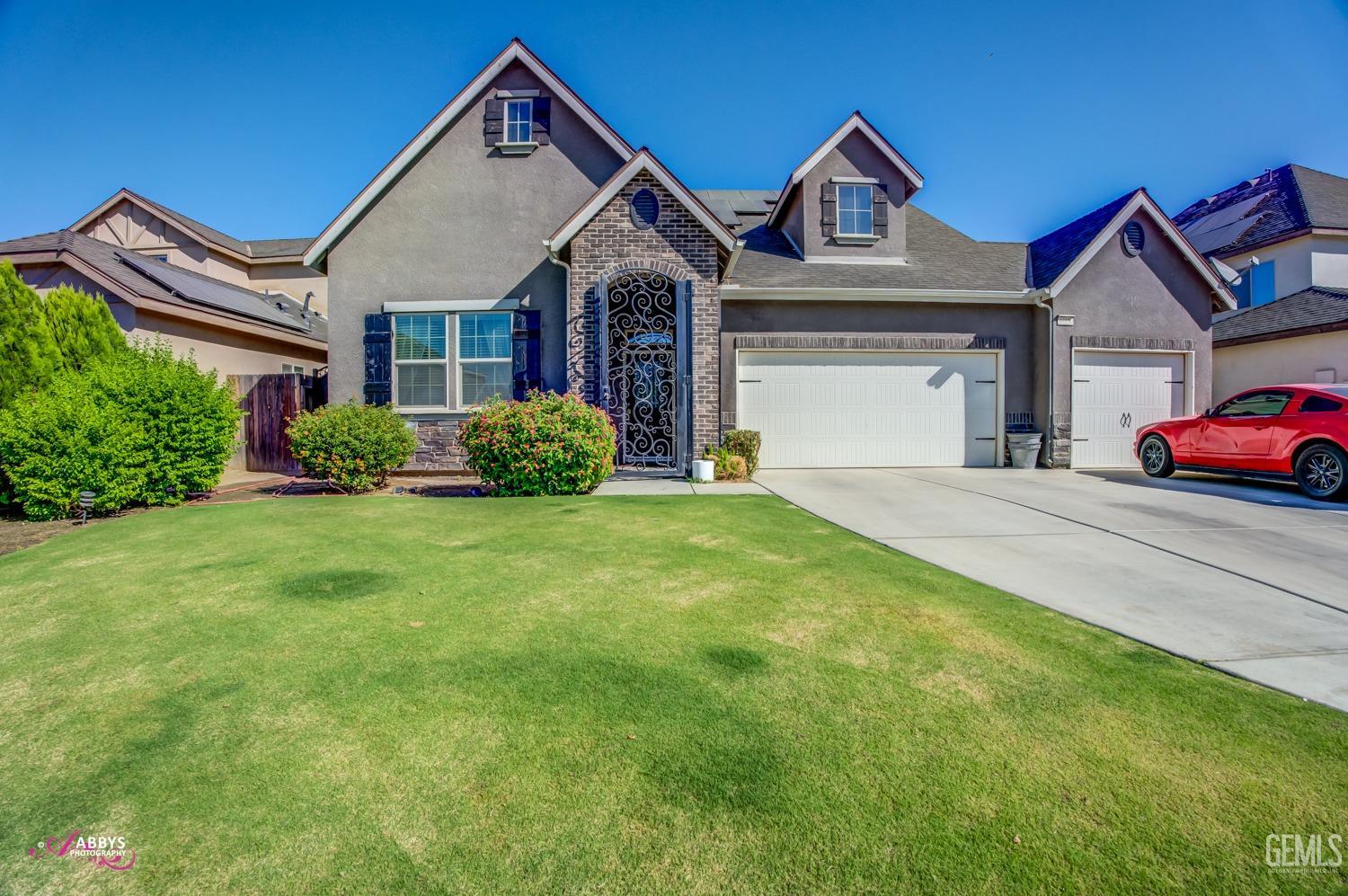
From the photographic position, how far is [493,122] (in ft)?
38.3

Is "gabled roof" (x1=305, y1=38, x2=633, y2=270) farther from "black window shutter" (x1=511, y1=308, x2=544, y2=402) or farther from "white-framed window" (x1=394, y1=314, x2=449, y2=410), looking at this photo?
"black window shutter" (x1=511, y1=308, x2=544, y2=402)

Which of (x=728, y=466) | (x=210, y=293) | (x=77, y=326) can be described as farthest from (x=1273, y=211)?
(x=210, y=293)

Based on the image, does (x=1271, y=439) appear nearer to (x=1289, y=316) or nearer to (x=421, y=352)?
(x=1289, y=316)

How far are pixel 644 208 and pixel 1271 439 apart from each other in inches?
411

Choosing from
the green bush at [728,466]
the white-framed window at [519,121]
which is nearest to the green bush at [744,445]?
the green bush at [728,466]

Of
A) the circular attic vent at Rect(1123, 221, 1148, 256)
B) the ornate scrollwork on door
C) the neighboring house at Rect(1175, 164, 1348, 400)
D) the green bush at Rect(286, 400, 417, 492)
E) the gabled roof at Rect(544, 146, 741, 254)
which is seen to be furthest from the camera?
the neighboring house at Rect(1175, 164, 1348, 400)

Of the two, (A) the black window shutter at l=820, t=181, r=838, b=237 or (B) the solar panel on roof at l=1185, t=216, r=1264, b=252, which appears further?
(B) the solar panel on roof at l=1185, t=216, r=1264, b=252

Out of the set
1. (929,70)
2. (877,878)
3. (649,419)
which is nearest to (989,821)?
(877,878)

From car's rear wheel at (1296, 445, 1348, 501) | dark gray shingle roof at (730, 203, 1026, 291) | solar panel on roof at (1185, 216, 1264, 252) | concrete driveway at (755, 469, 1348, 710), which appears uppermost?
solar panel on roof at (1185, 216, 1264, 252)

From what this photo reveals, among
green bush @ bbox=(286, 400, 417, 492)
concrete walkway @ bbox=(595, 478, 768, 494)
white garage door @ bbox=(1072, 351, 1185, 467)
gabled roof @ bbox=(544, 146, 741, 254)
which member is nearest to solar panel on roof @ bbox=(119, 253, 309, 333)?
green bush @ bbox=(286, 400, 417, 492)

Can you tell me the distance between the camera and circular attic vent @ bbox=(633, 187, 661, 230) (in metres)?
10.4

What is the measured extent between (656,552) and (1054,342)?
35.6 feet

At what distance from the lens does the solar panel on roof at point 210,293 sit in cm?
1299

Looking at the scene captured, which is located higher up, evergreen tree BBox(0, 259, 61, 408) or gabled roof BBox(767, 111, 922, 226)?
gabled roof BBox(767, 111, 922, 226)
